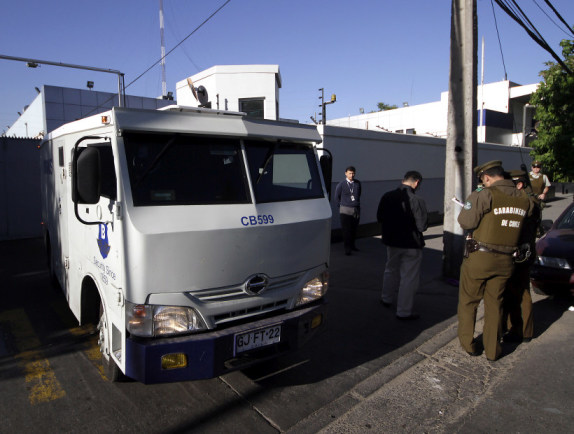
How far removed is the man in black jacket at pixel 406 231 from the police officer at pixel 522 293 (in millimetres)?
1032

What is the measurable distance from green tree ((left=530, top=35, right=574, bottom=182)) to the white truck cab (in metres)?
17.1

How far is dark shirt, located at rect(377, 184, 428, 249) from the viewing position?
197 inches

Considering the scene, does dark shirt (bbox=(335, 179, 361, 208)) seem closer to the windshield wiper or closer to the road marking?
the windshield wiper

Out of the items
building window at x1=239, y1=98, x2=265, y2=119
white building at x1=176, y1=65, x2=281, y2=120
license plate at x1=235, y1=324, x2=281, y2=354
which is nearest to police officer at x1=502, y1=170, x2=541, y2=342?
license plate at x1=235, y1=324, x2=281, y2=354

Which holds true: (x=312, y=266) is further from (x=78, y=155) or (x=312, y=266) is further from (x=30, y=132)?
(x=30, y=132)

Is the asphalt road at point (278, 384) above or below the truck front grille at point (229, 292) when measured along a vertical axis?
below

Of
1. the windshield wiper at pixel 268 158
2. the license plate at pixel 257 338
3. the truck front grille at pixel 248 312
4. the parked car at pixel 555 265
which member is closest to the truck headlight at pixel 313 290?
the truck front grille at pixel 248 312

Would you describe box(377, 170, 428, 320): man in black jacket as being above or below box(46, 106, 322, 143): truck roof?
below

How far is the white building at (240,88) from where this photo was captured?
12023mm

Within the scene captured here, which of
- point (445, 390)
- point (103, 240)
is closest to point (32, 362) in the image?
point (103, 240)

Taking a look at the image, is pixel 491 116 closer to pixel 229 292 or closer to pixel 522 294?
pixel 522 294

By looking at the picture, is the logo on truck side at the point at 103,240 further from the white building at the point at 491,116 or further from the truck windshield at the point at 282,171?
the white building at the point at 491,116

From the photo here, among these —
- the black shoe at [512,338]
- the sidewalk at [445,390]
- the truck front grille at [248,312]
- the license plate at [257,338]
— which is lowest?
the sidewalk at [445,390]

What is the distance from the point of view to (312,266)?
3627mm
